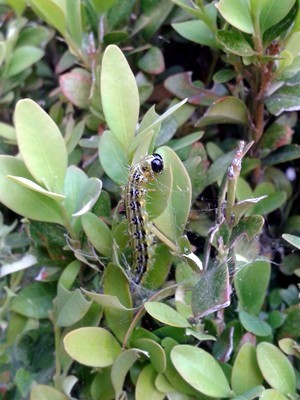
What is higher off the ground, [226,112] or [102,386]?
[226,112]

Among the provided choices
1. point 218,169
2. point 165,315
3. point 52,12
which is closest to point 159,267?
point 165,315

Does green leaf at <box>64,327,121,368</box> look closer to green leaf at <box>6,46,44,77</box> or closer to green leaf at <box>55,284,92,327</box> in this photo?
green leaf at <box>55,284,92,327</box>

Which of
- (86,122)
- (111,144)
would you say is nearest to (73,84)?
(86,122)

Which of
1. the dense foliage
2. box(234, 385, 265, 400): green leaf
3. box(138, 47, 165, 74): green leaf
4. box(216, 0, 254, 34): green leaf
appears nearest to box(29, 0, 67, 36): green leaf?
the dense foliage

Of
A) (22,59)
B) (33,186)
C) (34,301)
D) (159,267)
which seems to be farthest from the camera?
(22,59)

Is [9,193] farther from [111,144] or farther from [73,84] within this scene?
[73,84]

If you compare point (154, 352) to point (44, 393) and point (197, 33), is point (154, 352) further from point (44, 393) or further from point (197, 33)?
point (197, 33)

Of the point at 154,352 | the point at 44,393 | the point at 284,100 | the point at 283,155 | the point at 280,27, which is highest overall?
the point at 280,27

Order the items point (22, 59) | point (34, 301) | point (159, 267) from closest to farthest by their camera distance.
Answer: point (159, 267) < point (34, 301) < point (22, 59)
